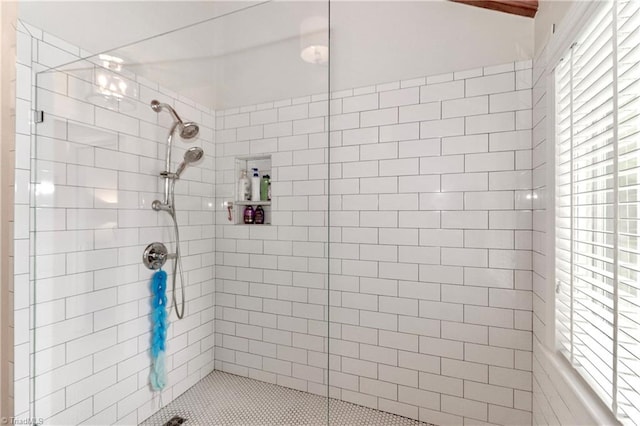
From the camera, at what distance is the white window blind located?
0.88m

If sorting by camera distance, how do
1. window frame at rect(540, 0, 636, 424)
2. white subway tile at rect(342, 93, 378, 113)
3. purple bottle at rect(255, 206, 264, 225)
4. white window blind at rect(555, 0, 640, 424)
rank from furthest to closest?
1. white subway tile at rect(342, 93, 378, 113)
2. purple bottle at rect(255, 206, 264, 225)
3. window frame at rect(540, 0, 636, 424)
4. white window blind at rect(555, 0, 640, 424)

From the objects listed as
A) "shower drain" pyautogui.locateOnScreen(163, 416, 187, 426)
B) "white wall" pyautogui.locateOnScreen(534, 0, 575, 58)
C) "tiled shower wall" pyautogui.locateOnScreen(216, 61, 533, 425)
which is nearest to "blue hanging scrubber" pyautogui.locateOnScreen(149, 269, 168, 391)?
"shower drain" pyautogui.locateOnScreen(163, 416, 187, 426)

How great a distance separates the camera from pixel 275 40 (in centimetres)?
152

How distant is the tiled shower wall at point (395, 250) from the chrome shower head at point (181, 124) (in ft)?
0.43

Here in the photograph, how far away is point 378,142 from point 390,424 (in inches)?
64.4

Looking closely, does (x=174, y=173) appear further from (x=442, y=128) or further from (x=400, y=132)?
(x=442, y=128)

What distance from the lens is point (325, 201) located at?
148cm

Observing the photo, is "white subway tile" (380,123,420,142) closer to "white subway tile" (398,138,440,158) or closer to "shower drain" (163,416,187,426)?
"white subway tile" (398,138,440,158)

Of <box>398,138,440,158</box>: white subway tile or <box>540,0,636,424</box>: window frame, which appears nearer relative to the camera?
<box>540,0,636,424</box>: window frame

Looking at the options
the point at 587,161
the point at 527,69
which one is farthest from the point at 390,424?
the point at 527,69

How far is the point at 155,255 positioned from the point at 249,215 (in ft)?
1.68

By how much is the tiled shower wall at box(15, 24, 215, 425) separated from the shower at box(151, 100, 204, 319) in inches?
1.2

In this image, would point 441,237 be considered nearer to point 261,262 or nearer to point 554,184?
point 554,184

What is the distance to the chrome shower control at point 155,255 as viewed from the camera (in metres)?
1.46
